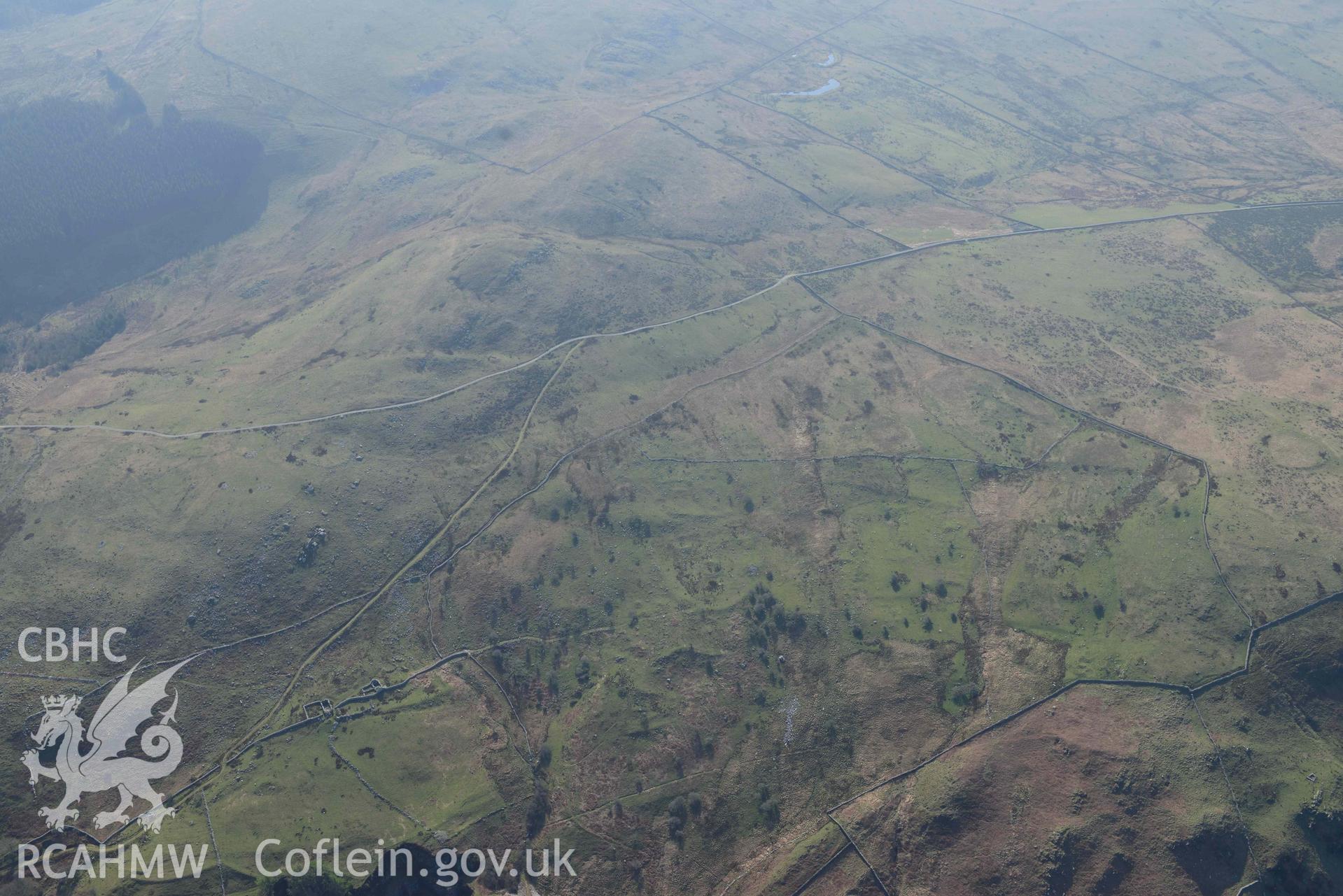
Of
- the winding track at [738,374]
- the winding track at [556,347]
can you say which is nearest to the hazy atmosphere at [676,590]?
the winding track at [738,374]

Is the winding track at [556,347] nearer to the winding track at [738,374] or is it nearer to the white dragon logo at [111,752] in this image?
the winding track at [738,374]

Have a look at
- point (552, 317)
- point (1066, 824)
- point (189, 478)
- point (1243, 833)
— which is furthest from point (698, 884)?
point (552, 317)

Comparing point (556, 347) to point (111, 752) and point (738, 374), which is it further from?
point (111, 752)

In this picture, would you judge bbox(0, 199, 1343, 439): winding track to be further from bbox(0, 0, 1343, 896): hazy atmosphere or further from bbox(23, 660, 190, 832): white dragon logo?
bbox(23, 660, 190, 832): white dragon logo

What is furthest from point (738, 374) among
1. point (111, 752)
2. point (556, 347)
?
point (111, 752)

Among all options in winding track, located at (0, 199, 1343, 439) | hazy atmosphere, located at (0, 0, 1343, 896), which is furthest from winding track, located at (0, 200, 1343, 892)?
hazy atmosphere, located at (0, 0, 1343, 896)

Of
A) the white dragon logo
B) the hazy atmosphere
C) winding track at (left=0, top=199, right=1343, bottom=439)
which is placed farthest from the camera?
winding track at (left=0, top=199, right=1343, bottom=439)

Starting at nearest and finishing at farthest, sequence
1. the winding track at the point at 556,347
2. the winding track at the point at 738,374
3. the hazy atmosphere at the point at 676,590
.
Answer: the hazy atmosphere at the point at 676,590 → the winding track at the point at 738,374 → the winding track at the point at 556,347

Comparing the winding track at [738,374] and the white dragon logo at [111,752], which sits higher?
the winding track at [738,374]

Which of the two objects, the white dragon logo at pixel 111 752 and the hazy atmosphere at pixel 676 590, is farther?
the white dragon logo at pixel 111 752

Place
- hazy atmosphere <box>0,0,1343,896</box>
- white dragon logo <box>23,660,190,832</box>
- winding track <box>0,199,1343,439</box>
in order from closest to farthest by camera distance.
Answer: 1. hazy atmosphere <box>0,0,1343,896</box>
2. white dragon logo <box>23,660,190,832</box>
3. winding track <box>0,199,1343,439</box>

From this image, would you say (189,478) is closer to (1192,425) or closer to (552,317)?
(552,317)
